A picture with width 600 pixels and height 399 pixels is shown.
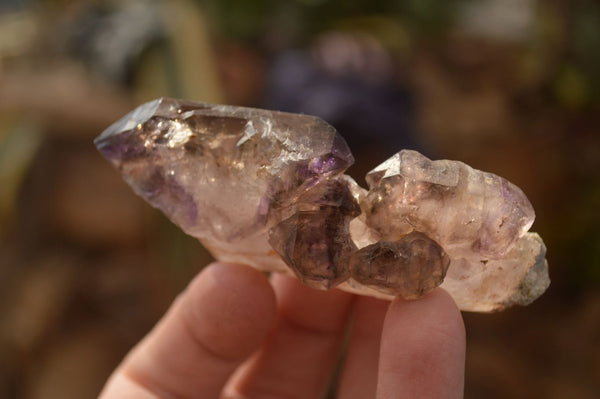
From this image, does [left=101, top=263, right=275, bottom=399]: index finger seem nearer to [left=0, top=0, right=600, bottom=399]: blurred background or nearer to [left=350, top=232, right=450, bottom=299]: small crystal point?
[left=350, top=232, right=450, bottom=299]: small crystal point

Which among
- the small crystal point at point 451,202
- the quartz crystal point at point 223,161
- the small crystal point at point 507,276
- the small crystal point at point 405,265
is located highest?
the quartz crystal point at point 223,161

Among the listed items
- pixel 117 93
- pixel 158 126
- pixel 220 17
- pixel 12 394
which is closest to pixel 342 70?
pixel 220 17

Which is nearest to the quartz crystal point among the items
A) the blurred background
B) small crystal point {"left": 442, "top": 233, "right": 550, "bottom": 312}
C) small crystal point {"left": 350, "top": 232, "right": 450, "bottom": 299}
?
small crystal point {"left": 350, "top": 232, "right": 450, "bottom": 299}

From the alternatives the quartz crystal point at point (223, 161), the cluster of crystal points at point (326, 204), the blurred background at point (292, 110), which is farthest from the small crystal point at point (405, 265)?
the blurred background at point (292, 110)

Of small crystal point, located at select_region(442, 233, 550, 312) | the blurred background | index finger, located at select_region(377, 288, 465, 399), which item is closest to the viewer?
index finger, located at select_region(377, 288, 465, 399)

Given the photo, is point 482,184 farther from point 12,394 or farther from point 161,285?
point 12,394

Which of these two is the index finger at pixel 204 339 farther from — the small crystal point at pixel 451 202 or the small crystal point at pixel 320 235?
the small crystal point at pixel 451 202
